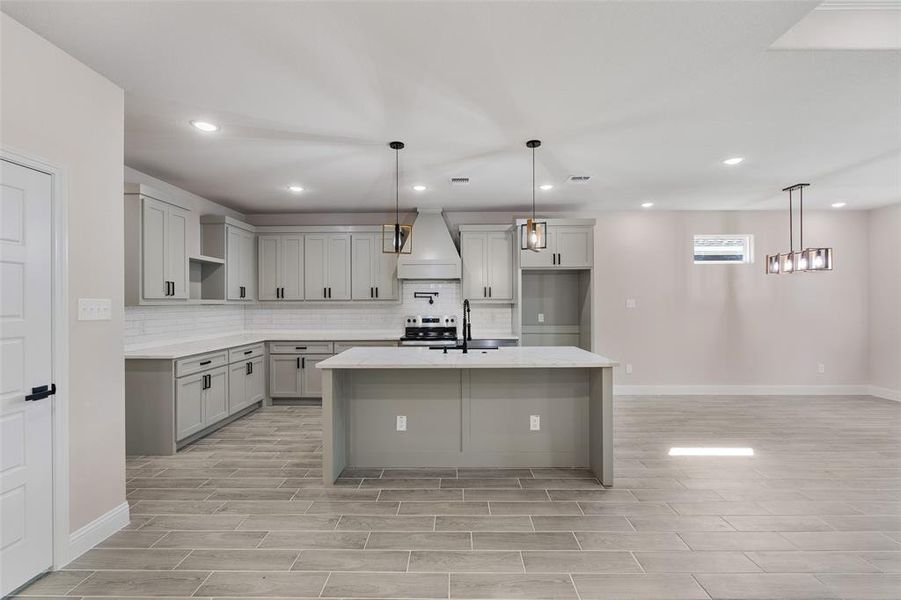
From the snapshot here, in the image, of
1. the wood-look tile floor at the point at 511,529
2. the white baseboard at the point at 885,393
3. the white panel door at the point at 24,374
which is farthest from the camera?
the white baseboard at the point at 885,393

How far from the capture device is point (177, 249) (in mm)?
4469

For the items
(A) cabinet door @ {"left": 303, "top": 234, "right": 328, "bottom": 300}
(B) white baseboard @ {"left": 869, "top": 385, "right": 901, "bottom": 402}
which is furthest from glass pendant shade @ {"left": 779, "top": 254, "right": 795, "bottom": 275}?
(A) cabinet door @ {"left": 303, "top": 234, "right": 328, "bottom": 300}

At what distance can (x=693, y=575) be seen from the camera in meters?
2.14

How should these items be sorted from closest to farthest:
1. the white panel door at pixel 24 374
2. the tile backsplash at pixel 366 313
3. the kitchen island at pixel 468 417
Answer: the white panel door at pixel 24 374, the kitchen island at pixel 468 417, the tile backsplash at pixel 366 313

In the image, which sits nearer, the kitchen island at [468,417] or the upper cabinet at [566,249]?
the kitchen island at [468,417]

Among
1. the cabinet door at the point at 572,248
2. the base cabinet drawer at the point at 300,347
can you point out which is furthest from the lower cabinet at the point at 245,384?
the cabinet door at the point at 572,248

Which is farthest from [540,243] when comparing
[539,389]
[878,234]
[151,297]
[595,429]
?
[878,234]

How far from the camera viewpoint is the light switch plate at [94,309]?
2.33m

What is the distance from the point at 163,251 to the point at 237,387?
5.57 ft

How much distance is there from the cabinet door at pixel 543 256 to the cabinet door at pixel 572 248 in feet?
0.22

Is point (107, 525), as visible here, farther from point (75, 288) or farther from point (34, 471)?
point (75, 288)

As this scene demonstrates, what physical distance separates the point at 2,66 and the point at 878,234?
9212mm

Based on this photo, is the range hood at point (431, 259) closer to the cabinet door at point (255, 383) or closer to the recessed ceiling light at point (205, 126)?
the cabinet door at point (255, 383)

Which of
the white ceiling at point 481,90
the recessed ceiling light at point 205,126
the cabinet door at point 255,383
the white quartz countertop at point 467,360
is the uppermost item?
the white ceiling at point 481,90
